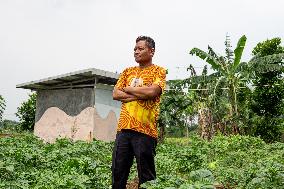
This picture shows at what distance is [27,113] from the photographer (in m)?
27.1

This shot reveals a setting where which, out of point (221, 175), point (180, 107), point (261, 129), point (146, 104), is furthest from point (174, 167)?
point (261, 129)

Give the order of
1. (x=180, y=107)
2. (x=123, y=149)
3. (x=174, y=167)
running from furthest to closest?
(x=180, y=107) < (x=174, y=167) < (x=123, y=149)

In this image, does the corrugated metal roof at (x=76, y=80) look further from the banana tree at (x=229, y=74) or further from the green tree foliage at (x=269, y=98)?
the green tree foliage at (x=269, y=98)

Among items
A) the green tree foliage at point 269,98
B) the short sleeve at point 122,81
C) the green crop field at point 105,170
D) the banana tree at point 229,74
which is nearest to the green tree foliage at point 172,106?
the banana tree at point 229,74

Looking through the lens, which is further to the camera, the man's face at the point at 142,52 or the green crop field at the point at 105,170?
the man's face at the point at 142,52

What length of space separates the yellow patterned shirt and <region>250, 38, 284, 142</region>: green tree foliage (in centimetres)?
1646

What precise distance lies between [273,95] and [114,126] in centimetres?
870

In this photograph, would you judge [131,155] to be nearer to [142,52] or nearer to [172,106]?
[142,52]

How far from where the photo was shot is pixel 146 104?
3725 millimetres

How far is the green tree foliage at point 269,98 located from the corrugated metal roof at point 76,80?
7892mm

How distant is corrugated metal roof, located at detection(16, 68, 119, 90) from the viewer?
15.2 meters

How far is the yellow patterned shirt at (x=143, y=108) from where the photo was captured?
366 centimetres

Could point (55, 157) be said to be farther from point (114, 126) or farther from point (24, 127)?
point (24, 127)

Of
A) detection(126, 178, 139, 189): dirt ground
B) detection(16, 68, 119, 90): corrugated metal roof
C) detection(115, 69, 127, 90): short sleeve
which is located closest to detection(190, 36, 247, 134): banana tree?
detection(16, 68, 119, 90): corrugated metal roof
